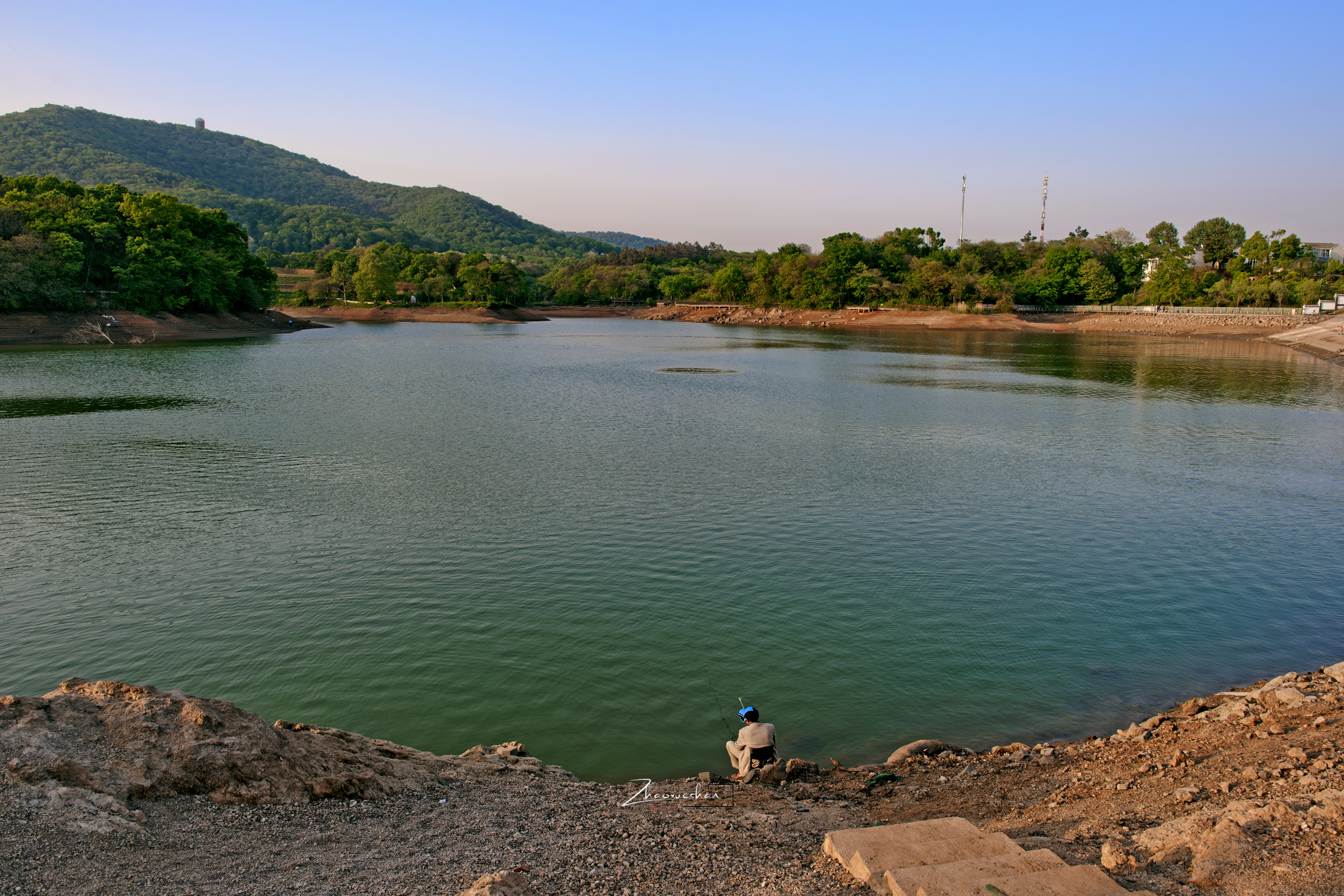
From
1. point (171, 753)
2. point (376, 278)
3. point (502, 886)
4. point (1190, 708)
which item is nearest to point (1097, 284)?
point (376, 278)

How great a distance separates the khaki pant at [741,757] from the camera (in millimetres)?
9445

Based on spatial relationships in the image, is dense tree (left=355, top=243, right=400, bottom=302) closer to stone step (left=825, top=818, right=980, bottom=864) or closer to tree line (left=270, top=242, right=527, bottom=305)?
tree line (left=270, top=242, right=527, bottom=305)

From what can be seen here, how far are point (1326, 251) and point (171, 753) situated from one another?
196 metres

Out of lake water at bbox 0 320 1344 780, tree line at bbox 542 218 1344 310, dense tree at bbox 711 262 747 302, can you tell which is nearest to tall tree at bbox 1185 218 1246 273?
tree line at bbox 542 218 1344 310

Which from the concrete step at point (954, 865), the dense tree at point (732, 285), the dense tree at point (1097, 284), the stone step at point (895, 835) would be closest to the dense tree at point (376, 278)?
the dense tree at point (732, 285)

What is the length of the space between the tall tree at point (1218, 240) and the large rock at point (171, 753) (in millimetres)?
157014

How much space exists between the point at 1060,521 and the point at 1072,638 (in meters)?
7.89

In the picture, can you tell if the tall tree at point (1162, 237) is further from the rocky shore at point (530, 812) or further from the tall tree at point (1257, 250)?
the rocky shore at point (530, 812)

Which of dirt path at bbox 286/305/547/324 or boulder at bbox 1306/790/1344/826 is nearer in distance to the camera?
boulder at bbox 1306/790/1344/826

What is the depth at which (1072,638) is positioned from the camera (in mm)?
14180

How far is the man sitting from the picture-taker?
9445 mm

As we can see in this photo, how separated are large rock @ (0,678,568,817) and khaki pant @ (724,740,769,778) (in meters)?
3.68

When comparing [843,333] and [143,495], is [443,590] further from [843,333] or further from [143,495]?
[843,333]

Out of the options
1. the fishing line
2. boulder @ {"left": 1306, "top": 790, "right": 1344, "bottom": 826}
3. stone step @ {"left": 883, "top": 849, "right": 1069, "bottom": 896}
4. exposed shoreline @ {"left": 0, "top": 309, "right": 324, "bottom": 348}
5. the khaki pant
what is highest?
exposed shoreline @ {"left": 0, "top": 309, "right": 324, "bottom": 348}
